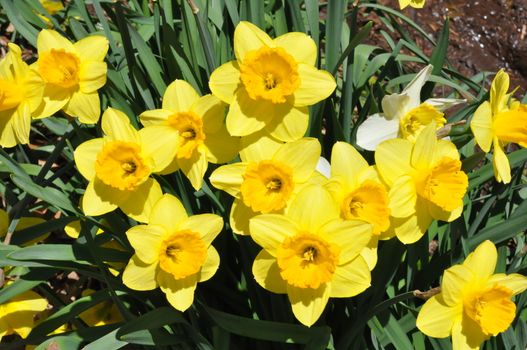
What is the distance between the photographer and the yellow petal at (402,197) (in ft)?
4.62

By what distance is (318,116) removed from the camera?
172 centimetres

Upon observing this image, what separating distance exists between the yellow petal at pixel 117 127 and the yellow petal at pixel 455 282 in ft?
2.79

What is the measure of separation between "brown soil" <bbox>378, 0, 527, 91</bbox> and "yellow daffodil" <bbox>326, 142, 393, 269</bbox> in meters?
2.29

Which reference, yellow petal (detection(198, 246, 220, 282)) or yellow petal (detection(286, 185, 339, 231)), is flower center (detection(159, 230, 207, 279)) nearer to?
yellow petal (detection(198, 246, 220, 282))

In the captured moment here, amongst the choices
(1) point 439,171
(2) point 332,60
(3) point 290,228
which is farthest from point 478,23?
(3) point 290,228

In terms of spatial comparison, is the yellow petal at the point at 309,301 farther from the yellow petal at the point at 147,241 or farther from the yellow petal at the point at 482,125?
the yellow petal at the point at 482,125

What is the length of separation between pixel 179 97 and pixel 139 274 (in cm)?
46

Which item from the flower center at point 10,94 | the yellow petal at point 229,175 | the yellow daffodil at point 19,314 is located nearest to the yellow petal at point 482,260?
the yellow petal at point 229,175

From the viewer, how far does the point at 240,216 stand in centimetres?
144

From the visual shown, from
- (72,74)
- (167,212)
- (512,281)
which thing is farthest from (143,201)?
(512,281)

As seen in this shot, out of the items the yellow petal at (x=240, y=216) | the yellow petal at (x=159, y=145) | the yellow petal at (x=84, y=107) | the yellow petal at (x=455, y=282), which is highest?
the yellow petal at (x=84, y=107)

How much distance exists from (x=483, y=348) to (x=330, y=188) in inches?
36.4

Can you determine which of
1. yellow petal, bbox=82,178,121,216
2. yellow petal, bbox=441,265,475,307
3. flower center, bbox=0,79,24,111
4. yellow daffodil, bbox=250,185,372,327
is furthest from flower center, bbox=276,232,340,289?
flower center, bbox=0,79,24,111

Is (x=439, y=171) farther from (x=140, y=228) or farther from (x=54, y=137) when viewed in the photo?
(x=54, y=137)
